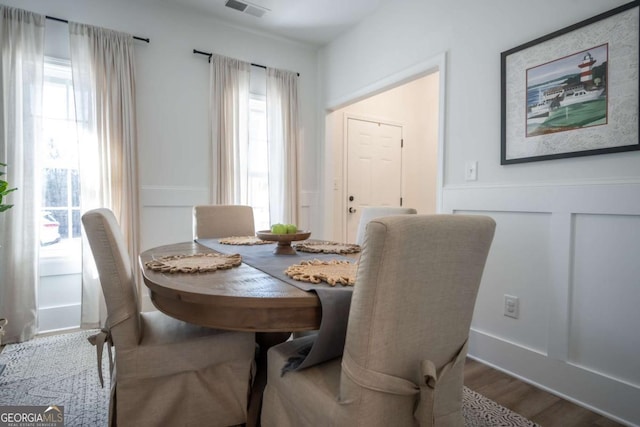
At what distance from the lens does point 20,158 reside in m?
2.44

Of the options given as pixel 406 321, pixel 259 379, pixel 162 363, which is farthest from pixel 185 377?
pixel 406 321

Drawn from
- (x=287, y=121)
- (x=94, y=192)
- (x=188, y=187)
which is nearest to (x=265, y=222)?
(x=188, y=187)

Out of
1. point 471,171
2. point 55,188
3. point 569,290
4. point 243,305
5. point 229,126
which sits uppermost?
point 229,126

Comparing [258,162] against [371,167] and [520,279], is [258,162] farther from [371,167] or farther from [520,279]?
[520,279]

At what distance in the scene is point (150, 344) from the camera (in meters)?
1.25

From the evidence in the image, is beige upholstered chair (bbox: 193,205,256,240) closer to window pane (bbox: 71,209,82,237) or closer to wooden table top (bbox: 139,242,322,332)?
window pane (bbox: 71,209,82,237)

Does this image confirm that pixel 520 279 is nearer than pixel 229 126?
Yes

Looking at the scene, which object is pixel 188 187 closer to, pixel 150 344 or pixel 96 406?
pixel 96 406

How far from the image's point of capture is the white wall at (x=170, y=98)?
294cm

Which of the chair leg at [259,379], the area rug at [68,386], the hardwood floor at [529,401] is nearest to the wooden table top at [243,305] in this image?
the chair leg at [259,379]

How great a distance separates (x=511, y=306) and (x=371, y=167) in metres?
2.52

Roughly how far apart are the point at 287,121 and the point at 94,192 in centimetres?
193

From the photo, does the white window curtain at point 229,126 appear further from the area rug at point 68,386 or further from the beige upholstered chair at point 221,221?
the area rug at point 68,386

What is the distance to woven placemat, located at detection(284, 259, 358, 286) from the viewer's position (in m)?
1.10
